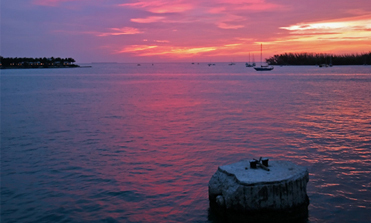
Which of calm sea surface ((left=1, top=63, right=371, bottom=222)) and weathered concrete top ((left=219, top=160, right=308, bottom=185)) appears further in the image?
calm sea surface ((left=1, top=63, right=371, bottom=222))

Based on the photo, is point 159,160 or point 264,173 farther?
point 159,160

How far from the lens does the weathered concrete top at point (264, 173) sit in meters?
7.00

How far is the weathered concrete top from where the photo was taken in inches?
276

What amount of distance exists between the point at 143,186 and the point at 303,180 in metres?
4.62

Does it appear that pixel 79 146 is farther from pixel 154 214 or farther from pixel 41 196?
pixel 154 214

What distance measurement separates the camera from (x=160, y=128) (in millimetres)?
18969

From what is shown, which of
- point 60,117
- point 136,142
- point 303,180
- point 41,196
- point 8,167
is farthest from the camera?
point 60,117

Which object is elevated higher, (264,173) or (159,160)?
(264,173)

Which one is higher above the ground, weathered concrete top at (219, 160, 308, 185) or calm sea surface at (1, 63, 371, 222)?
weathered concrete top at (219, 160, 308, 185)

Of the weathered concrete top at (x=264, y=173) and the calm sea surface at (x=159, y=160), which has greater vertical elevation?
the weathered concrete top at (x=264, y=173)

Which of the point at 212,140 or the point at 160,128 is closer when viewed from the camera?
the point at 212,140

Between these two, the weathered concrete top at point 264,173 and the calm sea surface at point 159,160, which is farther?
the calm sea surface at point 159,160

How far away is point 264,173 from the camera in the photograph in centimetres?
741

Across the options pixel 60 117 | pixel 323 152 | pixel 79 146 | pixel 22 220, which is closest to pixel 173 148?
pixel 79 146
